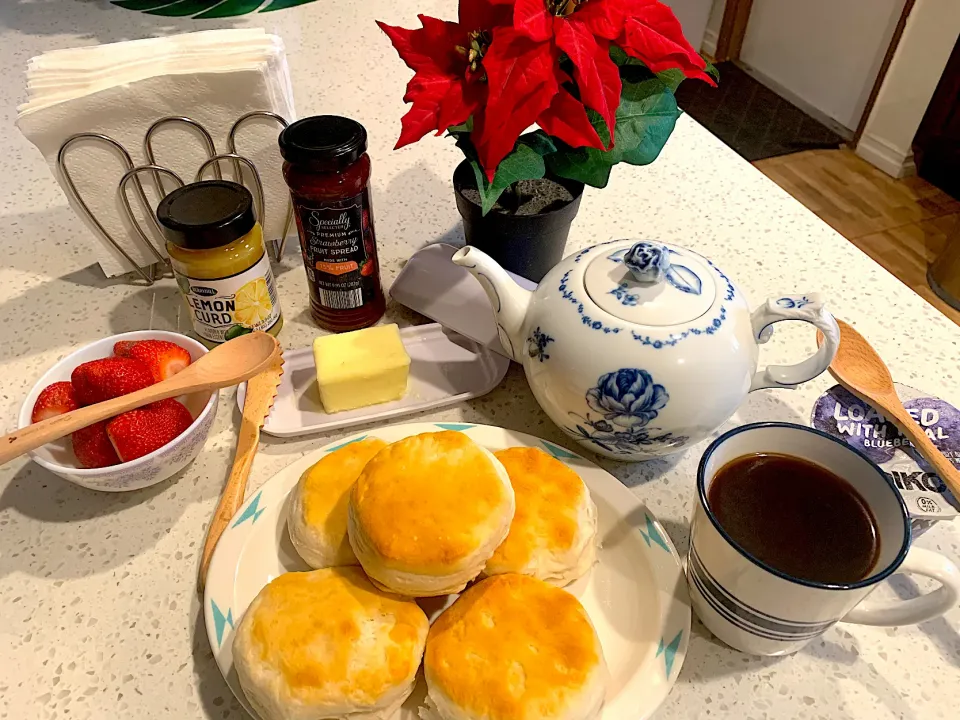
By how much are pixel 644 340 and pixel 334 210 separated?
316 mm

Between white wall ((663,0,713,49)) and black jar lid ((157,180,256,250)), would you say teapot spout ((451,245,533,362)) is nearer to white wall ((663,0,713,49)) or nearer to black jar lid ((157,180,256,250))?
black jar lid ((157,180,256,250))

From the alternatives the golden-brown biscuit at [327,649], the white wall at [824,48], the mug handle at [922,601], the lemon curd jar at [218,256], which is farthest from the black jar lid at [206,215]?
the white wall at [824,48]

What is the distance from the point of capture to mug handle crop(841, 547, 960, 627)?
0.41 metres

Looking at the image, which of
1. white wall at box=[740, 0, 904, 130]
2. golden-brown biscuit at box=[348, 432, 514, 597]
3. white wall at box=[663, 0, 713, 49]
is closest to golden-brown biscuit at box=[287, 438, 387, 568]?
golden-brown biscuit at box=[348, 432, 514, 597]

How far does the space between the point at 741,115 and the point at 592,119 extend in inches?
86.8

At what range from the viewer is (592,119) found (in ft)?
2.02

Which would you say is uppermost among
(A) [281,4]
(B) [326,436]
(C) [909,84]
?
(A) [281,4]

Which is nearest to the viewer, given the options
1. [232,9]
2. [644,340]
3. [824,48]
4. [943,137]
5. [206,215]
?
[644,340]

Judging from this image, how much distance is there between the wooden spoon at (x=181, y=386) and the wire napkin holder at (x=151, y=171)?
17 cm

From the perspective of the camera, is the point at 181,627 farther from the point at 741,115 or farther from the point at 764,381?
the point at 741,115

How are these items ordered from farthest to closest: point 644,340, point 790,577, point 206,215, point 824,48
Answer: point 824,48
point 206,215
point 644,340
point 790,577

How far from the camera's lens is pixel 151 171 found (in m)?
0.71

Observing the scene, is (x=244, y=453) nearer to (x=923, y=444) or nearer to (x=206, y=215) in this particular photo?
(x=206, y=215)

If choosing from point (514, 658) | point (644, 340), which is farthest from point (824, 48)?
point (514, 658)
